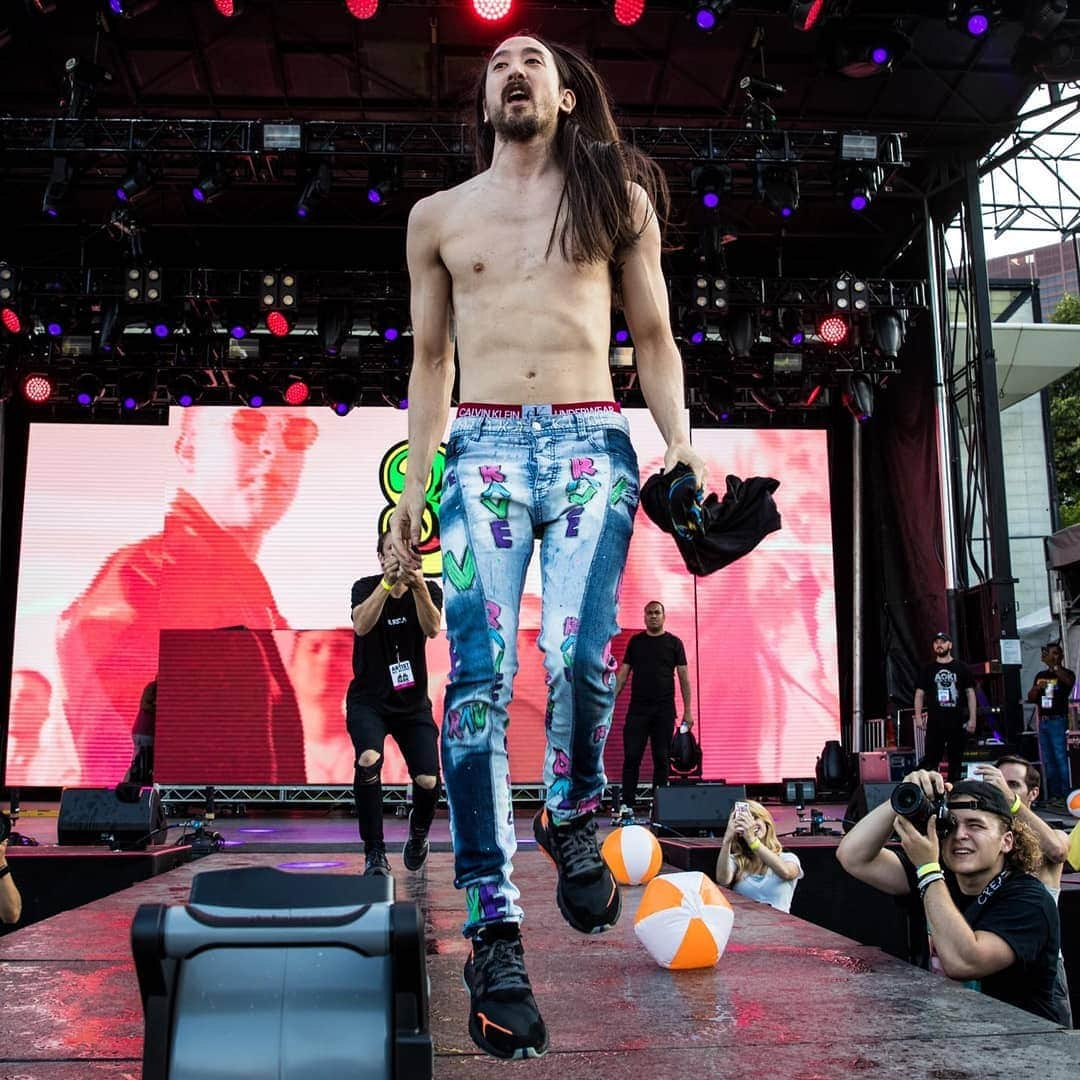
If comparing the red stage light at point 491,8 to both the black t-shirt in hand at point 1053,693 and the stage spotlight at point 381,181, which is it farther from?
the black t-shirt in hand at point 1053,693

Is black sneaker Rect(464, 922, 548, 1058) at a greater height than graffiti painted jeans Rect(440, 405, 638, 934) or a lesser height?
lesser

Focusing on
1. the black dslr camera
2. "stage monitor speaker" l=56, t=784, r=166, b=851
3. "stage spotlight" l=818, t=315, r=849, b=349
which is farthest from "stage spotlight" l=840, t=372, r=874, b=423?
the black dslr camera

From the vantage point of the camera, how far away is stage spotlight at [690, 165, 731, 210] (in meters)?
10.2

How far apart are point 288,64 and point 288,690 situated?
6.68 meters

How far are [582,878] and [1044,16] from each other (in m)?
9.52

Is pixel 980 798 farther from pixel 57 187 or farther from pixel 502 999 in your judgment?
pixel 57 187

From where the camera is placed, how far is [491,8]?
9.26 metres

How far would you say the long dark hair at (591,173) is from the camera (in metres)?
2.41

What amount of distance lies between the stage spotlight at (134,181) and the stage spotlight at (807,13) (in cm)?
591

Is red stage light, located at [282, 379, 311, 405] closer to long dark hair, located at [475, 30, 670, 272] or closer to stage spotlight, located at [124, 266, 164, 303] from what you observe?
stage spotlight, located at [124, 266, 164, 303]

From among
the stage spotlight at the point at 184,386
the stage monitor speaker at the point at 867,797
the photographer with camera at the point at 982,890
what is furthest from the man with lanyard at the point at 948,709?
the stage spotlight at the point at 184,386

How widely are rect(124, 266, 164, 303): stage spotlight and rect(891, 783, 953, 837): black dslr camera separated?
1036cm

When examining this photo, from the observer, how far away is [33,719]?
43.2 feet

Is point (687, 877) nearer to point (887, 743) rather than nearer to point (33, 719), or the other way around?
point (887, 743)
